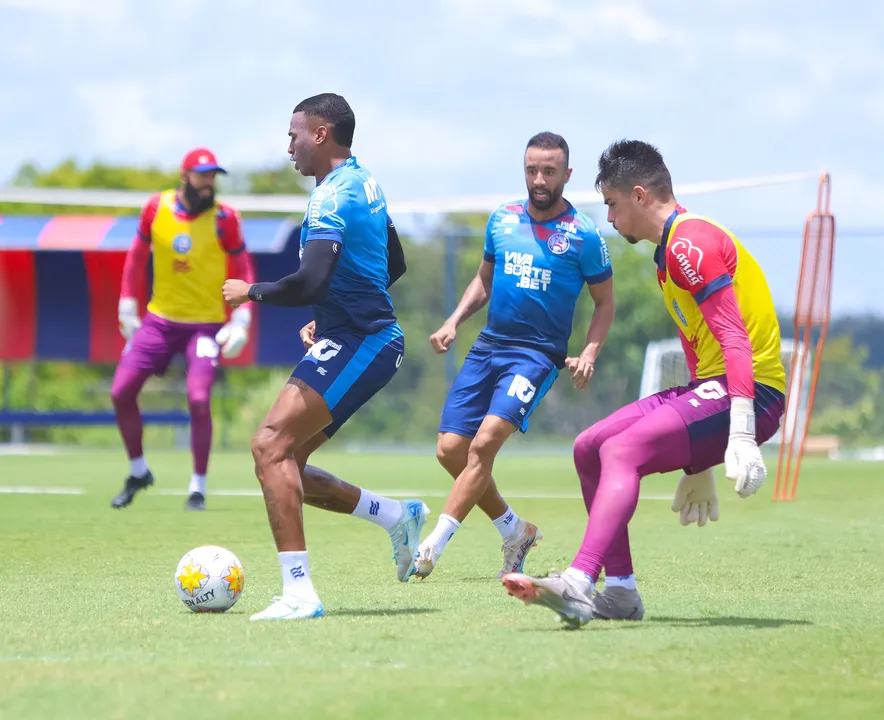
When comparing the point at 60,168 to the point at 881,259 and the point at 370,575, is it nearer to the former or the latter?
the point at 881,259

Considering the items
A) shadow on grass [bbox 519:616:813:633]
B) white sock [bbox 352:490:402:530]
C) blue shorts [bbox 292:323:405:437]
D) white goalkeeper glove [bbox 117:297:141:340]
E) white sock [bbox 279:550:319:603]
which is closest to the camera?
shadow on grass [bbox 519:616:813:633]

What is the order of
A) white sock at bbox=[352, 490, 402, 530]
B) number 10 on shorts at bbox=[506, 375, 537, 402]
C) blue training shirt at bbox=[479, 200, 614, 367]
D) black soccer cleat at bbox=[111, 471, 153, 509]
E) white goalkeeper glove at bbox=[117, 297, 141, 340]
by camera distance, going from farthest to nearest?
1. white goalkeeper glove at bbox=[117, 297, 141, 340]
2. black soccer cleat at bbox=[111, 471, 153, 509]
3. blue training shirt at bbox=[479, 200, 614, 367]
4. number 10 on shorts at bbox=[506, 375, 537, 402]
5. white sock at bbox=[352, 490, 402, 530]

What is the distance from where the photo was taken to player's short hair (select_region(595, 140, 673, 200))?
5832mm

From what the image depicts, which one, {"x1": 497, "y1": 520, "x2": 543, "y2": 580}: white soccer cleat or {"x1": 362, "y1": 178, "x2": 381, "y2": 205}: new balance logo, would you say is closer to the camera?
{"x1": 362, "y1": 178, "x2": 381, "y2": 205}: new balance logo

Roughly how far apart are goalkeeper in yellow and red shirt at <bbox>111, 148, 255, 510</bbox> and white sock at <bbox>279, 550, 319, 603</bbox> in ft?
19.4

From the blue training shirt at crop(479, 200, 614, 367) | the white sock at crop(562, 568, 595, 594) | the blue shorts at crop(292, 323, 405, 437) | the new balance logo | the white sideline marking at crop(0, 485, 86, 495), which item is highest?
the new balance logo

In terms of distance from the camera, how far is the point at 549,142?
26.3 ft

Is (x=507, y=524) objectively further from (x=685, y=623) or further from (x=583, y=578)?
(x=583, y=578)

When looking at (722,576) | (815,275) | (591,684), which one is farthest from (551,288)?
(815,275)

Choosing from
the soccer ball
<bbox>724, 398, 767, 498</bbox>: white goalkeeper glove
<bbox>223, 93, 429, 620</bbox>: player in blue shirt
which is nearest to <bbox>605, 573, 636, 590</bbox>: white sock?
<bbox>724, 398, 767, 498</bbox>: white goalkeeper glove

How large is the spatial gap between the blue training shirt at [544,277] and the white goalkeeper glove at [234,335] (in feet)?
13.7

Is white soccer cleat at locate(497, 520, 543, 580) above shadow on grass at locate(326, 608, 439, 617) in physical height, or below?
below

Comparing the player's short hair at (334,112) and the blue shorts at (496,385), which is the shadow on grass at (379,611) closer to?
the blue shorts at (496,385)

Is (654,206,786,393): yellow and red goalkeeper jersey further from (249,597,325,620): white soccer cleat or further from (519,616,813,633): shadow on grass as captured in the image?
(249,597,325,620): white soccer cleat
